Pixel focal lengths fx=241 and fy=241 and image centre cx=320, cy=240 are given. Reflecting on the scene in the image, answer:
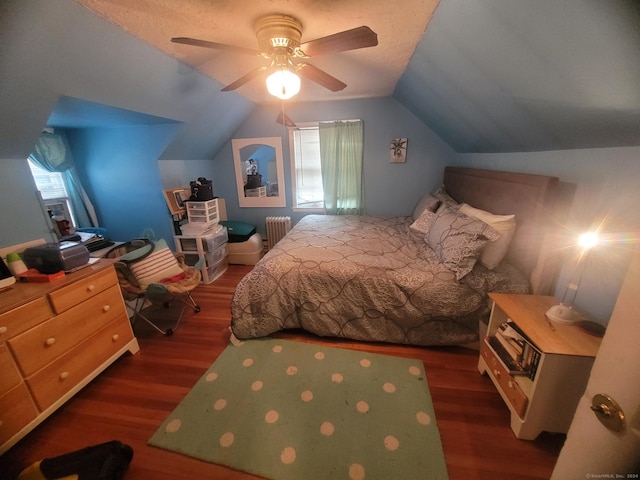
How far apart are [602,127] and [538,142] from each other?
555 mm

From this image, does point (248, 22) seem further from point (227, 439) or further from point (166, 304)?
point (166, 304)

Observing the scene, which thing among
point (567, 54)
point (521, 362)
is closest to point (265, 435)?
point (521, 362)

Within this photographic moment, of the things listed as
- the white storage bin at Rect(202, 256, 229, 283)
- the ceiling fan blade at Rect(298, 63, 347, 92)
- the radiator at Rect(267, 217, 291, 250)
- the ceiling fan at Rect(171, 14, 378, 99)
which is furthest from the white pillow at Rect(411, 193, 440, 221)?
the white storage bin at Rect(202, 256, 229, 283)

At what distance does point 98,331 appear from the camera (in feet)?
5.46

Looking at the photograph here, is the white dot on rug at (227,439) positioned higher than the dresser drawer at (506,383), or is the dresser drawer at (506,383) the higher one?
the dresser drawer at (506,383)

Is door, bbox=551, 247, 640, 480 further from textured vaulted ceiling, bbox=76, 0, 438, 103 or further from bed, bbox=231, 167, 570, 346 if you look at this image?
textured vaulted ceiling, bbox=76, 0, 438, 103

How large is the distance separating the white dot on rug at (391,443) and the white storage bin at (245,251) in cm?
280

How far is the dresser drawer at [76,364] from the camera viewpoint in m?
1.36

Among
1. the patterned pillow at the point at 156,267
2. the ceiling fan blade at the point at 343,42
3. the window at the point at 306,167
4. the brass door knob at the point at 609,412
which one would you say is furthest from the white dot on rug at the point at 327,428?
the window at the point at 306,167

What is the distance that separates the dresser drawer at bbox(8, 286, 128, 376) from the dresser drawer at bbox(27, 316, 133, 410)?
0.15 feet

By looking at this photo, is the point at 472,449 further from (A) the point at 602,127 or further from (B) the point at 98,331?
(B) the point at 98,331

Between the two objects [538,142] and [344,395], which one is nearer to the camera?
[344,395]

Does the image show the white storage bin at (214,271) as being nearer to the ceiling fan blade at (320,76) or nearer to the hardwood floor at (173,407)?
the hardwood floor at (173,407)

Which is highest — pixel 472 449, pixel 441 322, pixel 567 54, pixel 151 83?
pixel 151 83
